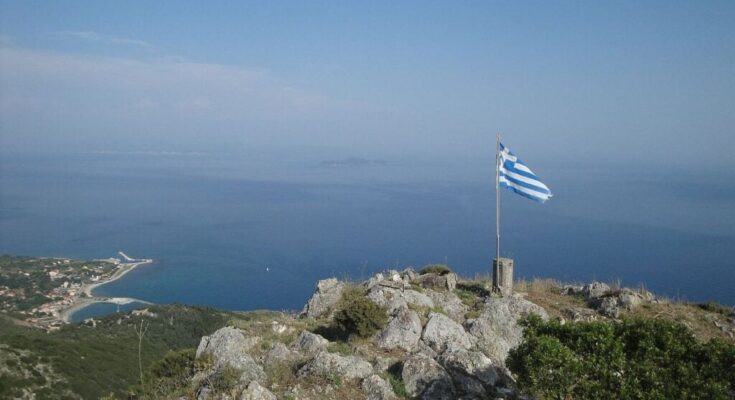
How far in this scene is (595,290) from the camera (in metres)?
14.5

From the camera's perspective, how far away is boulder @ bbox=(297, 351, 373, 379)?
8.24 m

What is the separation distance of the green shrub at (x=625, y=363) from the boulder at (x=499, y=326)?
2676 millimetres

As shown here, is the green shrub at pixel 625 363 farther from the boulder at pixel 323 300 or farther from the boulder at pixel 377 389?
the boulder at pixel 323 300

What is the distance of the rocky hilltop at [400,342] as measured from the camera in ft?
26.3

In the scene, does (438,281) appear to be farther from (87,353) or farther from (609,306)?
(87,353)

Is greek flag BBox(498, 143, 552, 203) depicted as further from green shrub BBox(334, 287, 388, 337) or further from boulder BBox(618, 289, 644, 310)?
green shrub BBox(334, 287, 388, 337)

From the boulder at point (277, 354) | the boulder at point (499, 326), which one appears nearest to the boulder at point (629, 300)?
the boulder at point (499, 326)

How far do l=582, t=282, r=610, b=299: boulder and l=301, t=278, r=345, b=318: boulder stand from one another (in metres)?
7.43

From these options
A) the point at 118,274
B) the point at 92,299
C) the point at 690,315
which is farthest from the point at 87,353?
the point at 118,274

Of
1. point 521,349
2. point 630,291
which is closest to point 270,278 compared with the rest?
point 630,291

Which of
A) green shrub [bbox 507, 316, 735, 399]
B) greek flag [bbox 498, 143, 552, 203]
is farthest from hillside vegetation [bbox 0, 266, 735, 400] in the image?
greek flag [bbox 498, 143, 552, 203]

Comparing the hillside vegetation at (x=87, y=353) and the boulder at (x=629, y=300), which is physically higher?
the boulder at (x=629, y=300)

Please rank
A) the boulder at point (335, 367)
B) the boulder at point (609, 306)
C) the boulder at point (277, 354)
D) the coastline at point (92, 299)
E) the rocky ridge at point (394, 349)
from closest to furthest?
the rocky ridge at point (394, 349), the boulder at point (335, 367), the boulder at point (277, 354), the boulder at point (609, 306), the coastline at point (92, 299)

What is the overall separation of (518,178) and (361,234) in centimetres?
8630
